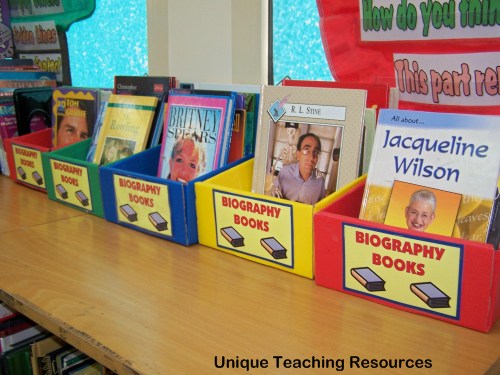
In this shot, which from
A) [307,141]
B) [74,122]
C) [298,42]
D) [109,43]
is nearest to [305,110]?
[307,141]

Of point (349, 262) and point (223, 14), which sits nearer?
point (349, 262)

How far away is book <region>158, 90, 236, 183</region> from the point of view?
125cm

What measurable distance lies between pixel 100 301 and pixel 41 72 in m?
1.57

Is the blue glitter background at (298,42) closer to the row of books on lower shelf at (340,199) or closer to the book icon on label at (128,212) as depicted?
the row of books on lower shelf at (340,199)

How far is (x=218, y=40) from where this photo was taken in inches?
62.9

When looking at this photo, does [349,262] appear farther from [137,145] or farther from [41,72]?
[41,72]

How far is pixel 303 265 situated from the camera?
101cm

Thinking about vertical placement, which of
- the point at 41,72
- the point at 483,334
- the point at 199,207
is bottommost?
the point at 483,334

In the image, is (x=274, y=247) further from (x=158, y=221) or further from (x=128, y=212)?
(x=128, y=212)

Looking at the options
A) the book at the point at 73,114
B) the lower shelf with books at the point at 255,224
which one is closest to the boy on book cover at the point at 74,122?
the book at the point at 73,114

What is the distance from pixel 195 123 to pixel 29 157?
0.67 meters

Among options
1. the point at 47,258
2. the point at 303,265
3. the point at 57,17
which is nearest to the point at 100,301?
the point at 47,258

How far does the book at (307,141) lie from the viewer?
1.04 meters

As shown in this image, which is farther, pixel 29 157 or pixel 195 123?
pixel 29 157
